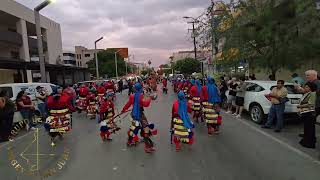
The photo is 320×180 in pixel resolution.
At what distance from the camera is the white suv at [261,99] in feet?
38.9

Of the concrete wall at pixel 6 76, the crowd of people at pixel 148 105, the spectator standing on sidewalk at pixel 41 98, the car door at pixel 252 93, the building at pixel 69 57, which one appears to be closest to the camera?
the crowd of people at pixel 148 105

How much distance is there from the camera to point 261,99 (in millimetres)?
12594

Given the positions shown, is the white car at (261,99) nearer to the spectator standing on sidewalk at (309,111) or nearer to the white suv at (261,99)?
the white suv at (261,99)

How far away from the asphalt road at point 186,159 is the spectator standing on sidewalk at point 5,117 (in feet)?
2.10

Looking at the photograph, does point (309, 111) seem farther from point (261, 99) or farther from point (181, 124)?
point (261, 99)

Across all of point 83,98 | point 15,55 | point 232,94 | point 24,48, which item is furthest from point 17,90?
point 15,55

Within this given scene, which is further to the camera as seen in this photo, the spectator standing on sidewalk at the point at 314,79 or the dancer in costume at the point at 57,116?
the dancer in costume at the point at 57,116

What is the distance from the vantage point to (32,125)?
550 inches

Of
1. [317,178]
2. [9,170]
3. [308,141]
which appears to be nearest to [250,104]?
[308,141]

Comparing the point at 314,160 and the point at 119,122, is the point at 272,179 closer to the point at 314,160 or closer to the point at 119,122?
the point at 314,160

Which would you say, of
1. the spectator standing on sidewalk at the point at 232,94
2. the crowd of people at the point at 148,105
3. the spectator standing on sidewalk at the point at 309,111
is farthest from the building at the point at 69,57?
the spectator standing on sidewalk at the point at 309,111

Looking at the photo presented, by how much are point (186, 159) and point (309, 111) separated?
3.09 metres

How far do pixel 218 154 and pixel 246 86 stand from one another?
626 centimetres

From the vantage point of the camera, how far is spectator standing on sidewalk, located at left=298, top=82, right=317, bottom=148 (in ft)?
28.4
